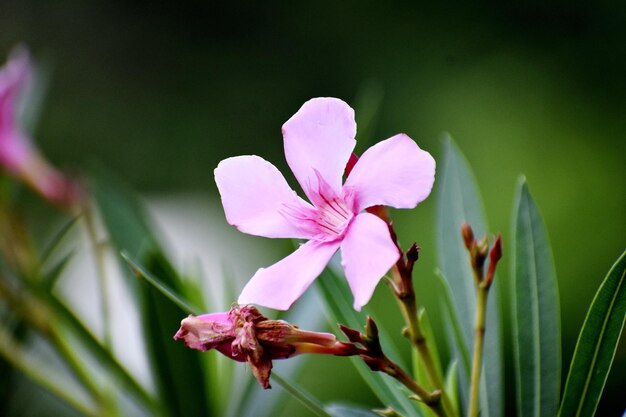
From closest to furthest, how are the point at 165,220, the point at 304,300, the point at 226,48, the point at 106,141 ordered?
the point at 304,300 < the point at 165,220 < the point at 106,141 < the point at 226,48

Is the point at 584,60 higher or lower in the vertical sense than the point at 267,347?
higher

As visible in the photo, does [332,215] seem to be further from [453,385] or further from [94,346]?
[94,346]

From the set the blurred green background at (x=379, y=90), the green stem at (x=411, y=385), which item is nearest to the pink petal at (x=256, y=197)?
the green stem at (x=411, y=385)

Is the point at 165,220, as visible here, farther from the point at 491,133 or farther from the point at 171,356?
the point at 171,356

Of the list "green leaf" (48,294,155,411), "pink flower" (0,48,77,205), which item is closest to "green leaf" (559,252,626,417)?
"green leaf" (48,294,155,411)

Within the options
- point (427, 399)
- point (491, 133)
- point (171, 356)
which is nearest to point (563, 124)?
point (491, 133)

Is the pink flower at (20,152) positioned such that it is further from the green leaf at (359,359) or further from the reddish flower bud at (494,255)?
the reddish flower bud at (494,255)
